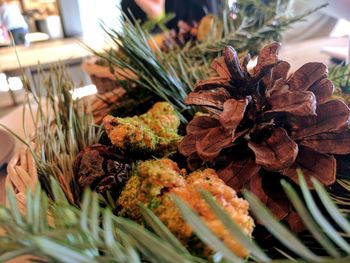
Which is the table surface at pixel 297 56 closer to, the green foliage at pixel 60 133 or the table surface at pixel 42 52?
the green foliage at pixel 60 133

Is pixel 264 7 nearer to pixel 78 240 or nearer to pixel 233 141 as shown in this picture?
pixel 233 141

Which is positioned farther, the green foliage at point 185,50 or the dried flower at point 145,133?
the green foliage at point 185,50

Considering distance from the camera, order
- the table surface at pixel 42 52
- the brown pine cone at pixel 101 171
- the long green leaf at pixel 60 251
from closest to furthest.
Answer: the long green leaf at pixel 60 251 < the brown pine cone at pixel 101 171 < the table surface at pixel 42 52

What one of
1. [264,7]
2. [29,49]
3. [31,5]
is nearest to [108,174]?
[264,7]

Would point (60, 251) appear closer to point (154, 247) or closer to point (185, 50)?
point (154, 247)

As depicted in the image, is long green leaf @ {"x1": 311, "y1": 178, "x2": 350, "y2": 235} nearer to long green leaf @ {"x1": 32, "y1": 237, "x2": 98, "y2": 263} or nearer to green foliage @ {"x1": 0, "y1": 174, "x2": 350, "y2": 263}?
green foliage @ {"x1": 0, "y1": 174, "x2": 350, "y2": 263}

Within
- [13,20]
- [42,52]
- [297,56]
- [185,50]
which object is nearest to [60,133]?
[185,50]

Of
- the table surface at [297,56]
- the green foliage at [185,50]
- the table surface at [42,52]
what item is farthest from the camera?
the table surface at [42,52]

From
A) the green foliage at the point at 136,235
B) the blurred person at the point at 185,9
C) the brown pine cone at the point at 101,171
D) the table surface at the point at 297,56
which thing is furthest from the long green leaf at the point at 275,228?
the blurred person at the point at 185,9
